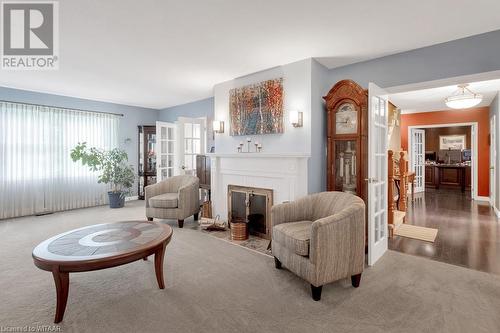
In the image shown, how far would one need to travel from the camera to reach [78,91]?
16.5ft

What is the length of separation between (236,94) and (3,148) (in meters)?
4.36

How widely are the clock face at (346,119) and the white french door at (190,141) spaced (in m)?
3.19

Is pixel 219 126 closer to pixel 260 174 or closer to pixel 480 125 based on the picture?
pixel 260 174

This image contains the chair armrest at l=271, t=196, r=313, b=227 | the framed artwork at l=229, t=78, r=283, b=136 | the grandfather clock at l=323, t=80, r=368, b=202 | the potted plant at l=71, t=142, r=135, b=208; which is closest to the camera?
the chair armrest at l=271, t=196, r=313, b=227

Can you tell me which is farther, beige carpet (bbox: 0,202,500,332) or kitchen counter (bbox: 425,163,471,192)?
kitchen counter (bbox: 425,163,471,192)

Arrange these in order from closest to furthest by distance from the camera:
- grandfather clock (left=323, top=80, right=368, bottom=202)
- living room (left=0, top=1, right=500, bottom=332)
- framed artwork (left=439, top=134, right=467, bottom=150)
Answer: living room (left=0, top=1, right=500, bottom=332)
grandfather clock (left=323, top=80, right=368, bottom=202)
framed artwork (left=439, top=134, right=467, bottom=150)

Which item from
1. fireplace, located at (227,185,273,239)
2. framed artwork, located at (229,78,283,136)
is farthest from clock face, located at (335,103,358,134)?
fireplace, located at (227,185,273,239)

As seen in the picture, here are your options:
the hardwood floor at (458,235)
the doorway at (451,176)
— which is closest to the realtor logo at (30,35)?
the doorway at (451,176)

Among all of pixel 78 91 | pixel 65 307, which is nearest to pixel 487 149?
pixel 65 307

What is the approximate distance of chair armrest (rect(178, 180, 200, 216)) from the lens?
424cm

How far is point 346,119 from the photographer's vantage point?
3326 mm

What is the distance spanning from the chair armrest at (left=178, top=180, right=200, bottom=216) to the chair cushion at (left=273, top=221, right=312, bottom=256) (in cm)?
208

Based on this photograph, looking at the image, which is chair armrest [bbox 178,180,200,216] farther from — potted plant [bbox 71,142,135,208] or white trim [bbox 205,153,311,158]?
potted plant [bbox 71,142,135,208]

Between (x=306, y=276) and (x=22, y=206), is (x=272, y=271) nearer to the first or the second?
(x=306, y=276)
